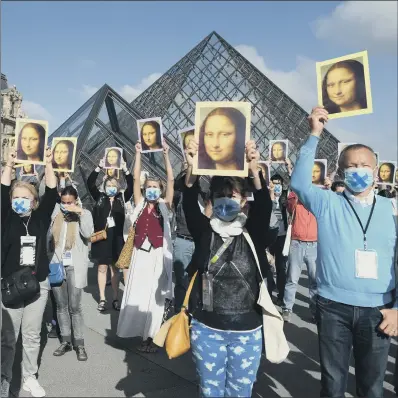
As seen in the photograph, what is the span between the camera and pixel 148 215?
14.3 feet

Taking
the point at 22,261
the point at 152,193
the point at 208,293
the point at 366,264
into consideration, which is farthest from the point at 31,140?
the point at 366,264

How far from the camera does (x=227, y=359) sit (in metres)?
2.33

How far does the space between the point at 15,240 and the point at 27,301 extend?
44cm

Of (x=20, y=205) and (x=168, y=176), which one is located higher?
(x=168, y=176)

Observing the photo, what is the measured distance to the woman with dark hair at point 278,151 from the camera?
Result: 751 cm

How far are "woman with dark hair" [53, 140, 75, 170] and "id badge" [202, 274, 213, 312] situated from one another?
3914mm

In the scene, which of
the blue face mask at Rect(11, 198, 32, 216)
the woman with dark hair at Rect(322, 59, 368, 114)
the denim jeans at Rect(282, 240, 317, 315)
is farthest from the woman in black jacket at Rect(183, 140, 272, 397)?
the denim jeans at Rect(282, 240, 317, 315)

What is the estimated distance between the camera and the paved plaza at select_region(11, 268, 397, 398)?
3289 mm

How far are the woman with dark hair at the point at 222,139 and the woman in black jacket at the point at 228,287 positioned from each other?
0.08m

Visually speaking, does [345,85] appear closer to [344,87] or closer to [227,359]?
[344,87]

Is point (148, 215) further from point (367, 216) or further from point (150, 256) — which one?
point (367, 216)

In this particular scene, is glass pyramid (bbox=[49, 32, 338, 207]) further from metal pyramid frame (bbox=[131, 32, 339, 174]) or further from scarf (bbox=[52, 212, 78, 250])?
scarf (bbox=[52, 212, 78, 250])

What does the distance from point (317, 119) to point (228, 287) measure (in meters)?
1.00

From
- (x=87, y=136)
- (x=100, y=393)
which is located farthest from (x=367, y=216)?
(x=87, y=136)
